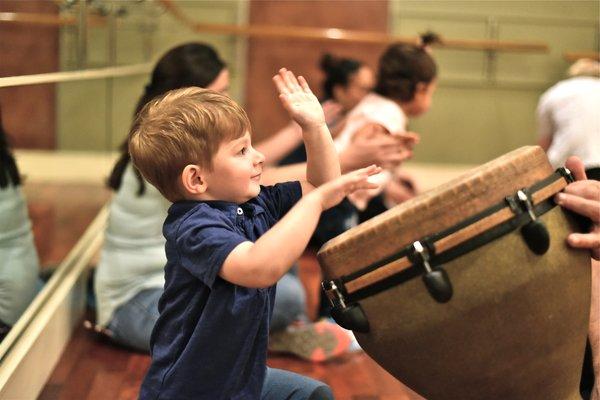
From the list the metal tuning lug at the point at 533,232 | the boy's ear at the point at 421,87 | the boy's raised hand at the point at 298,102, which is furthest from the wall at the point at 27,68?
the boy's ear at the point at 421,87

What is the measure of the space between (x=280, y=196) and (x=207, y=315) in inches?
11.5

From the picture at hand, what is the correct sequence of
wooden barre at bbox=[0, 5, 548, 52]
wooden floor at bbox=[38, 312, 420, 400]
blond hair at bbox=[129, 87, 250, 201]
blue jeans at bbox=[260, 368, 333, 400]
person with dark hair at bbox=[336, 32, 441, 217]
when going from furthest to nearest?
1. wooden barre at bbox=[0, 5, 548, 52]
2. person with dark hair at bbox=[336, 32, 441, 217]
3. wooden floor at bbox=[38, 312, 420, 400]
4. blue jeans at bbox=[260, 368, 333, 400]
5. blond hair at bbox=[129, 87, 250, 201]

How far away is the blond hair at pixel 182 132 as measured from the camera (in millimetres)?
1366

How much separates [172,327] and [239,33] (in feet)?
14.6

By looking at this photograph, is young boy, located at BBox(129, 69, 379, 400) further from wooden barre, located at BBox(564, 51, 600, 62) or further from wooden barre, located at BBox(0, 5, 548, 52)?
wooden barre, located at BBox(564, 51, 600, 62)

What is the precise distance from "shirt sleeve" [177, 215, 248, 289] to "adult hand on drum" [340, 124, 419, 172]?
2.59 feet

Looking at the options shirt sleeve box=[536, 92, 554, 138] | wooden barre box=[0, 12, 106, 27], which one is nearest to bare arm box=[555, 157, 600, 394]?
shirt sleeve box=[536, 92, 554, 138]

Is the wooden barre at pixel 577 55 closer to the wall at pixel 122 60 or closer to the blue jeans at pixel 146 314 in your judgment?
the wall at pixel 122 60

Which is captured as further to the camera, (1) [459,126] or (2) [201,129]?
(1) [459,126]

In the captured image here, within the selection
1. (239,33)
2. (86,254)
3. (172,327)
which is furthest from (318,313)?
(239,33)

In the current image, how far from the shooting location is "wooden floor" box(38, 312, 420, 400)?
2.24m

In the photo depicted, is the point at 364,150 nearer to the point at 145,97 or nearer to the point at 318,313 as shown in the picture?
the point at 145,97

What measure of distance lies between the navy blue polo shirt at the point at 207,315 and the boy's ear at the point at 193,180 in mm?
24

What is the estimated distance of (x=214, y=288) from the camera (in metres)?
1.35
